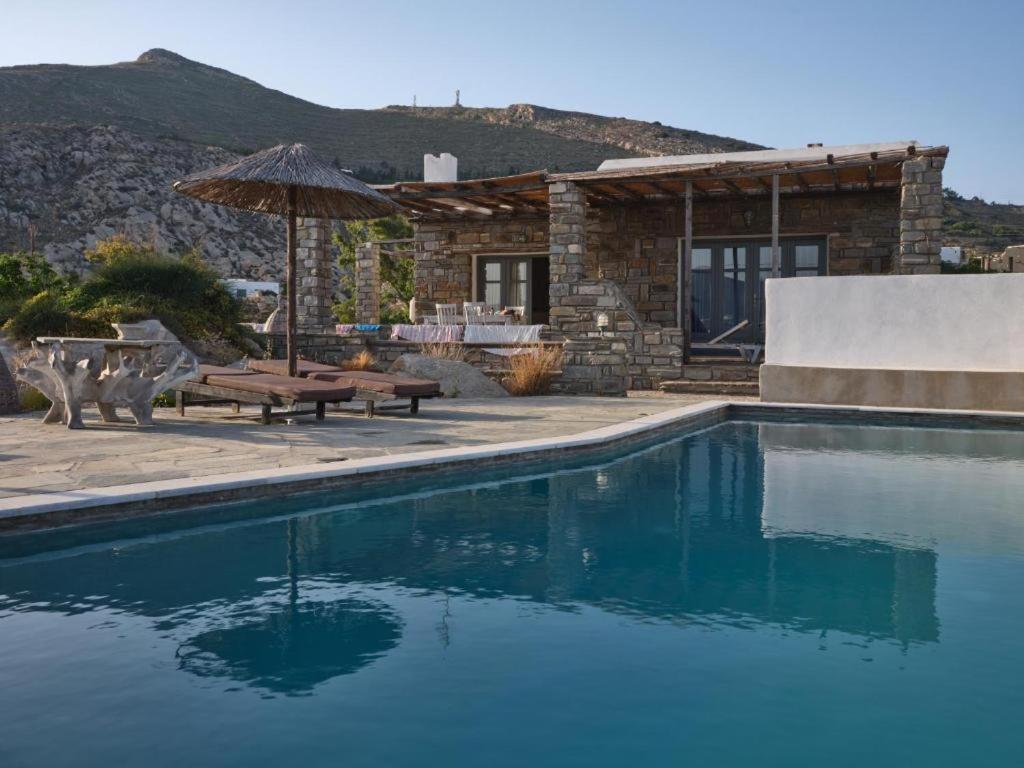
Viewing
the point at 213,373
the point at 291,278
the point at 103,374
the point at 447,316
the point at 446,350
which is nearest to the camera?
the point at 103,374

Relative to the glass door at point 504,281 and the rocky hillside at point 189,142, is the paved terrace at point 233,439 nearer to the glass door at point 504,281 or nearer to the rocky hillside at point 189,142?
the glass door at point 504,281

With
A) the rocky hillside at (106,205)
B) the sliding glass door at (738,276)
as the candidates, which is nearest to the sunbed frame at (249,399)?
the sliding glass door at (738,276)

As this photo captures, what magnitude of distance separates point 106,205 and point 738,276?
33.1 metres

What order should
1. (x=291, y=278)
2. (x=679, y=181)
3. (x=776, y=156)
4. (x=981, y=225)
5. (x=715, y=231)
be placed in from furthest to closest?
(x=981, y=225)
(x=715, y=231)
(x=776, y=156)
(x=679, y=181)
(x=291, y=278)

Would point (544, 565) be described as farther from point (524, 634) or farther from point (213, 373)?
point (213, 373)

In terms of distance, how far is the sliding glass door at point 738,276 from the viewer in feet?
57.0

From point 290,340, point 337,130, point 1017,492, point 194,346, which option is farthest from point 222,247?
point 1017,492

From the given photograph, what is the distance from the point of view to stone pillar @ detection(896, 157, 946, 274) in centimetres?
1312

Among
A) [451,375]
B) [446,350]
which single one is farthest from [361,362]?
[451,375]

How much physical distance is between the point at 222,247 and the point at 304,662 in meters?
42.2

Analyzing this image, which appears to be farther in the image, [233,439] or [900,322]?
[900,322]

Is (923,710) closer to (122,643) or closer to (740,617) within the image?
(740,617)

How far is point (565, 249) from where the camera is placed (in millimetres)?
14781

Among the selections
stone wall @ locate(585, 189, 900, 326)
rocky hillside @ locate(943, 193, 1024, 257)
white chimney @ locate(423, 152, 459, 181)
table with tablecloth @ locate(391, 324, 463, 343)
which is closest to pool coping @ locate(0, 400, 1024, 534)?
table with tablecloth @ locate(391, 324, 463, 343)
